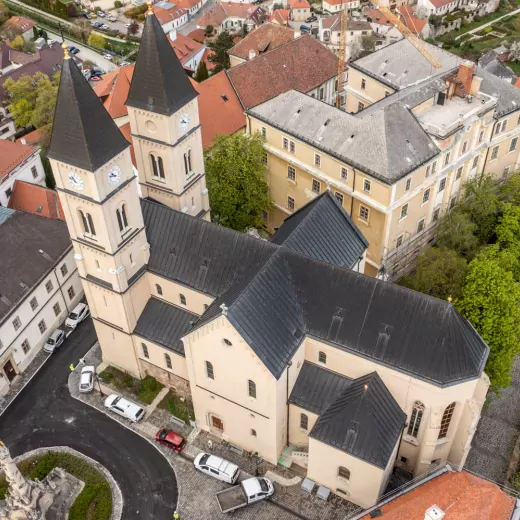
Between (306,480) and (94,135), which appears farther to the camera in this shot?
(306,480)

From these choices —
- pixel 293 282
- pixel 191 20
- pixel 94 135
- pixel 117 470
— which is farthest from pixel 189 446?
pixel 191 20

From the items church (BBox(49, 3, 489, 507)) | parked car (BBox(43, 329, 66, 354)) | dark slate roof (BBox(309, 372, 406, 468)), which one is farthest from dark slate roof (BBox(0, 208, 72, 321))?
dark slate roof (BBox(309, 372, 406, 468))

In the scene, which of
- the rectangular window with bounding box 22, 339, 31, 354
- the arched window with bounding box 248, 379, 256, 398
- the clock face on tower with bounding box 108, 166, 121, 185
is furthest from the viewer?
the rectangular window with bounding box 22, 339, 31, 354

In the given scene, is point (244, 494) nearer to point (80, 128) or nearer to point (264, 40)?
point (80, 128)

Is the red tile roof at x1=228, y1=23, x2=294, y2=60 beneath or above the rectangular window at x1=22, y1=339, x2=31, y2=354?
above

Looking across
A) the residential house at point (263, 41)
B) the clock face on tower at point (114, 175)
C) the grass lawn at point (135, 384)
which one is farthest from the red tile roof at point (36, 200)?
the residential house at point (263, 41)

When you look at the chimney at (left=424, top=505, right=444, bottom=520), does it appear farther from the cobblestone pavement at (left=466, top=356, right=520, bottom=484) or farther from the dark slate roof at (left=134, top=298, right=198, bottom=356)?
the dark slate roof at (left=134, top=298, right=198, bottom=356)

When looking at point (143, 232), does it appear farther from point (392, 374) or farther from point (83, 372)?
point (392, 374)
